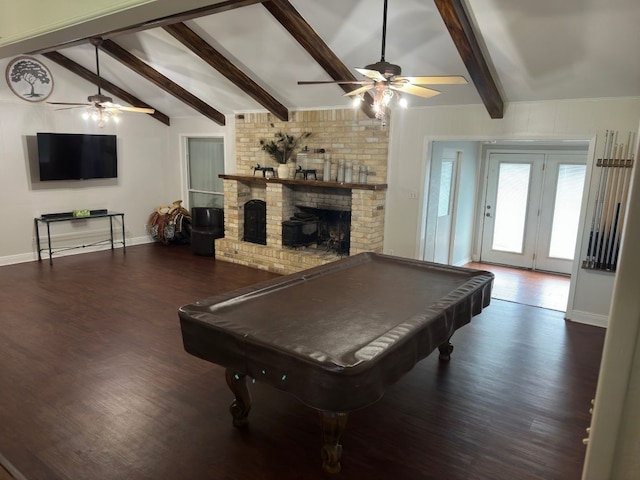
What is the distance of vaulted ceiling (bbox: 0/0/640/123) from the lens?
3.57 meters

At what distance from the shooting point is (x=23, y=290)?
5.64 m

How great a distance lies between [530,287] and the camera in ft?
20.9

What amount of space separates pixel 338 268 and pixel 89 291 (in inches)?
141

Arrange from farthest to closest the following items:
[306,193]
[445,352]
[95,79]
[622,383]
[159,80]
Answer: [95,79] < [306,193] < [159,80] < [445,352] < [622,383]

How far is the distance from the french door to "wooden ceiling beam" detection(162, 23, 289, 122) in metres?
3.66

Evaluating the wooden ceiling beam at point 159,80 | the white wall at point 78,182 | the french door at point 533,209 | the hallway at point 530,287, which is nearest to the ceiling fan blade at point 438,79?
the hallway at point 530,287

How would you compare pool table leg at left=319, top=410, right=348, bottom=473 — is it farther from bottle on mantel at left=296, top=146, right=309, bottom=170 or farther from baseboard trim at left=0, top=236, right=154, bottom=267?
baseboard trim at left=0, top=236, right=154, bottom=267

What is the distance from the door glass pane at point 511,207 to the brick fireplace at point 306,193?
8.20ft

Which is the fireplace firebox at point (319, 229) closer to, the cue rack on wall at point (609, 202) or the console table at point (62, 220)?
the cue rack on wall at point (609, 202)

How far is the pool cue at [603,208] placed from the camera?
15.0 feet

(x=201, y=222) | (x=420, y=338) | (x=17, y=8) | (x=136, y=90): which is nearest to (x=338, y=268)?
(x=420, y=338)

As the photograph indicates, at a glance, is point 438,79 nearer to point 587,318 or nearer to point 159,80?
point 587,318

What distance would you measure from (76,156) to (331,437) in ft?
21.9

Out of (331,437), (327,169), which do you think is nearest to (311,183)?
(327,169)
